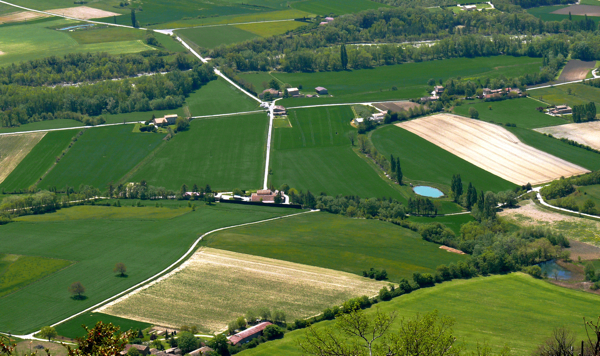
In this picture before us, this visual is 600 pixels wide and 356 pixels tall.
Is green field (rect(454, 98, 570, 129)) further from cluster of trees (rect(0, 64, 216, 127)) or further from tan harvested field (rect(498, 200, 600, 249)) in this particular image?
cluster of trees (rect(0, 64, 216, 127))

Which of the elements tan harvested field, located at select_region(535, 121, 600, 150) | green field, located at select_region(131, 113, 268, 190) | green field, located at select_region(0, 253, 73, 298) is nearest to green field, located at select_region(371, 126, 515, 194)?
tan harvested field, located at select_region(535, 121, 600, 150)

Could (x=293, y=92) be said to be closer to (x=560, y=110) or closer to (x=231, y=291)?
(x=560, y=110)

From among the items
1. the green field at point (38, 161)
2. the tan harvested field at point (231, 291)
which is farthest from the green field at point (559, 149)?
the green field at point (38, 161)

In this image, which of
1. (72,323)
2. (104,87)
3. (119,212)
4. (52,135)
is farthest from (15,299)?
(104,87)

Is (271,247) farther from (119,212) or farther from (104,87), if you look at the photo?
(104,87)

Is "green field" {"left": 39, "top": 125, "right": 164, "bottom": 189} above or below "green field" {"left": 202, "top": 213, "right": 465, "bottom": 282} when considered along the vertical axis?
above

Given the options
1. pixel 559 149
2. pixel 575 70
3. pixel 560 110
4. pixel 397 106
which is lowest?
pixel 559 149

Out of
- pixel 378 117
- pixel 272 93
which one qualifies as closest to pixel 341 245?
pixel 378 117
